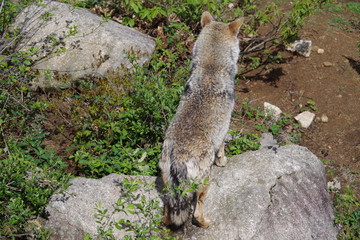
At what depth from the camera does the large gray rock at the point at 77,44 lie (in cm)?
655

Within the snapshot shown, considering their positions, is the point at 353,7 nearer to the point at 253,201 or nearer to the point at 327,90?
the point at 327,90

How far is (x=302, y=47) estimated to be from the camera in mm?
8062

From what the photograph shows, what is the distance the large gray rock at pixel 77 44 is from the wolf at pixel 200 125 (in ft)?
6.74

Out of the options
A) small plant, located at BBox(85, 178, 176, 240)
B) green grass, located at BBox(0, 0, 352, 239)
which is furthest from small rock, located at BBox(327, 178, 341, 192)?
small plant, located at BBox(85, 178, 176, 240)

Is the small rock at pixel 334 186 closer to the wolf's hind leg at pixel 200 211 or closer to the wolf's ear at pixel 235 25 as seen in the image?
the wolf's hind leg at pixel 200 211

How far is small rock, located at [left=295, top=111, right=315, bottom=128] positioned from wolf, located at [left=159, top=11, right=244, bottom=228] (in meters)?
2.65

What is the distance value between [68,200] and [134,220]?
2.85 ft

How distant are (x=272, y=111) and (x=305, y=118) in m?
0.76

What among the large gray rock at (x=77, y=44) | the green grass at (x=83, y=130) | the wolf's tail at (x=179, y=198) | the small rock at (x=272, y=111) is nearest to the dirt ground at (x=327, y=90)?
the small rock at (x=272, y=111)

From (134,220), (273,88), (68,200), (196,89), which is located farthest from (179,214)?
(273,88)

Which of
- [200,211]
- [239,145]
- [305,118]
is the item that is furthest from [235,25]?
[200,211]

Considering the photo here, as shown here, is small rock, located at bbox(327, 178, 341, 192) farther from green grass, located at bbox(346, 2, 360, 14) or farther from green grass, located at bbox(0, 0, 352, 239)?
green grass, located at bbox(346, 2, 360, 14)

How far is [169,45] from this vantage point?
775 cm

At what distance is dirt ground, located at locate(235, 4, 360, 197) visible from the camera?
636cm
